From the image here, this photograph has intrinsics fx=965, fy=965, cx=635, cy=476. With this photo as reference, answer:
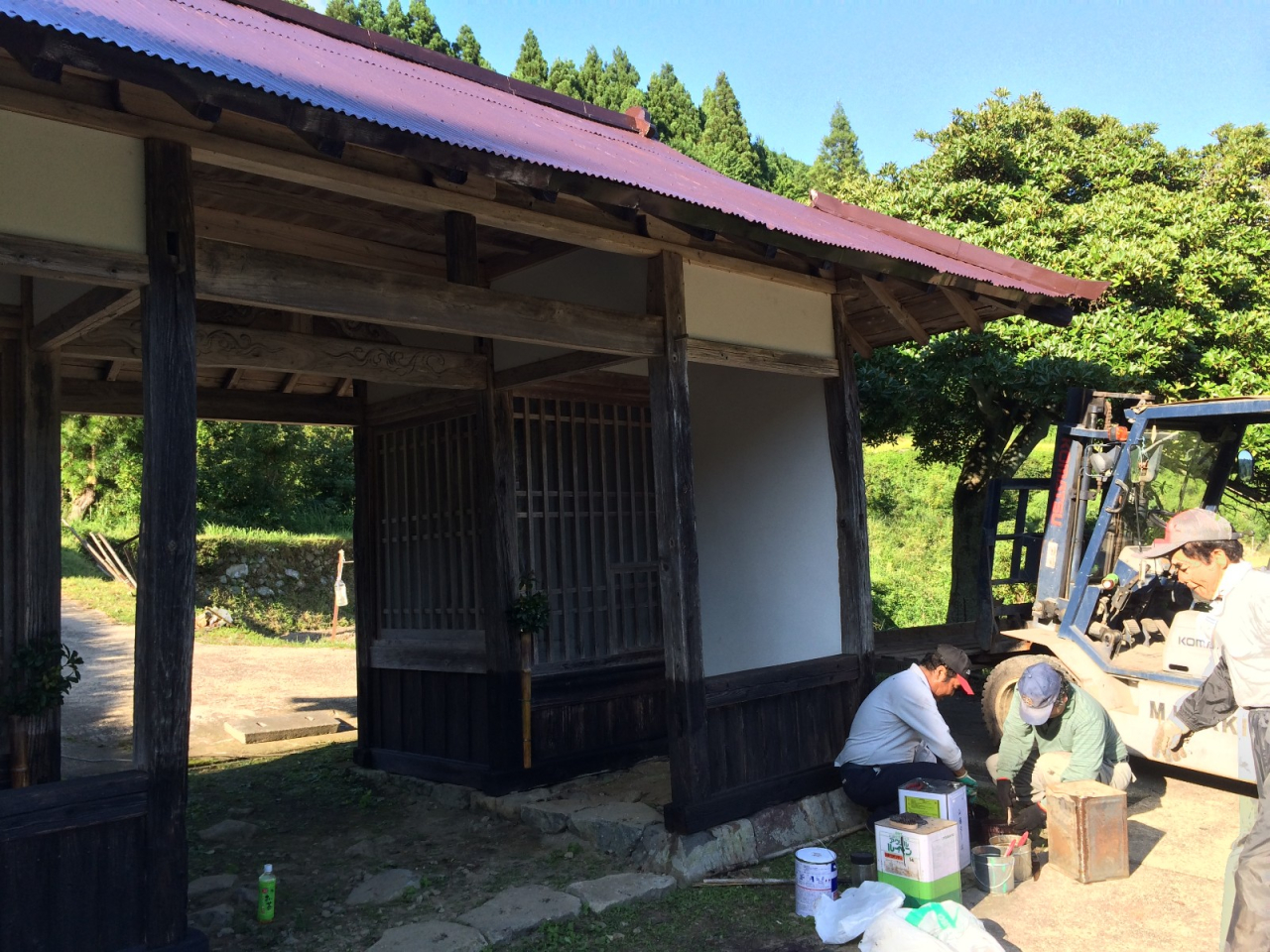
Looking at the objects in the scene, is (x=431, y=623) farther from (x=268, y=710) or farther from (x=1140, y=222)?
(x=1140, y=222)

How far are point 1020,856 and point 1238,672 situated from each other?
1746mm

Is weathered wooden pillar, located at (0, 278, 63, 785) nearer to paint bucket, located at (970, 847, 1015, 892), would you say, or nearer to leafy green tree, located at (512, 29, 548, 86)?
paint bucket, located at (970, 847, 1015, 892)

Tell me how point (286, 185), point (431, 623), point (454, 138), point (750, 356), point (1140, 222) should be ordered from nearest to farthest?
point (454, 138) < point (286, 185) < point (750, 356) < point (431, 623) < point (1140, 222)

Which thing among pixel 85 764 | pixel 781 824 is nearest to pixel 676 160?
pixel 781 824

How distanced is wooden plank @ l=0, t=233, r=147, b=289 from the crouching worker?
4.66m

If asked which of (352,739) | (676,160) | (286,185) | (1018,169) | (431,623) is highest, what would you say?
(1018,169)

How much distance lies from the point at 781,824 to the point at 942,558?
605 inches

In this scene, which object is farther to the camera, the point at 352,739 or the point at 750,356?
the point at 352,739

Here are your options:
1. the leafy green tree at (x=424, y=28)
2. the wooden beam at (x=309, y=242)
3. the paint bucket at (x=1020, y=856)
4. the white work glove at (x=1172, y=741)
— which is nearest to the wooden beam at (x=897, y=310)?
the wooden beam at (x=309, y=242)

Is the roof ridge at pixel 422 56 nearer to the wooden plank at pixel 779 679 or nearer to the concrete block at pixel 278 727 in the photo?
the wooden plank at pixel 779 679

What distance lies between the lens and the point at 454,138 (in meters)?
3.85

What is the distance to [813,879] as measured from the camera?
4.52 meters

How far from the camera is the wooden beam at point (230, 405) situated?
639 cm

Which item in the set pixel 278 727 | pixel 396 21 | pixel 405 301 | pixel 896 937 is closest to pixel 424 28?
pixel 396 21
